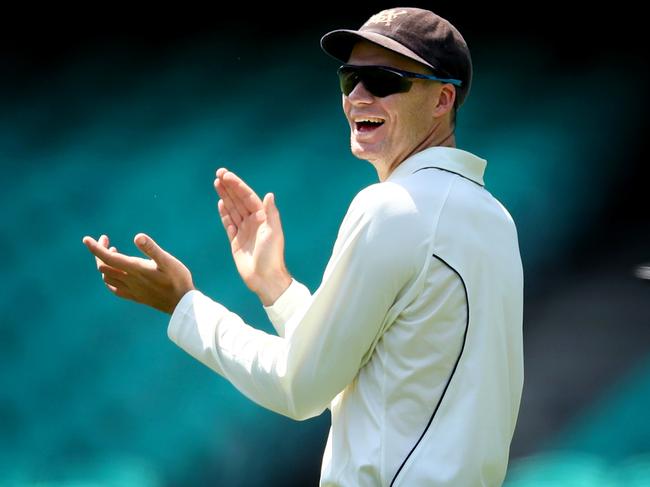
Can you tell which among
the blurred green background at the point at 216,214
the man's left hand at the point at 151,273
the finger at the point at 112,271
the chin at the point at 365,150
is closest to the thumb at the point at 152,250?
the man's left hand at the point at 151,273

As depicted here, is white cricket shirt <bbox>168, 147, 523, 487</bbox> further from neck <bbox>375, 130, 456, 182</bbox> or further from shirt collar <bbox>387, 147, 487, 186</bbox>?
neck <bbox>375, 130, 456, 182</bbox>

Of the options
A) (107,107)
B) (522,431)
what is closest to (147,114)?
(107,107)

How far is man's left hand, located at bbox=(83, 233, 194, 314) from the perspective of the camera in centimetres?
222

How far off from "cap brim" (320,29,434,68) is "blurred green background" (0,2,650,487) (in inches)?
64.7

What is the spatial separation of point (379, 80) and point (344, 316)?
0.53 m

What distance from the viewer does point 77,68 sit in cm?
417

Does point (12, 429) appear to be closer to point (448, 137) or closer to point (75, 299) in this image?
point (75, 299)

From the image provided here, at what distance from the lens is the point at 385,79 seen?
225cm

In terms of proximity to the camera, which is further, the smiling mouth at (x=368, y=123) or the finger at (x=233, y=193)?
the finger at (x=233, y=193)

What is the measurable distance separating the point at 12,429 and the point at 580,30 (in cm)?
243

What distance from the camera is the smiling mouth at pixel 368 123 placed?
230 cm

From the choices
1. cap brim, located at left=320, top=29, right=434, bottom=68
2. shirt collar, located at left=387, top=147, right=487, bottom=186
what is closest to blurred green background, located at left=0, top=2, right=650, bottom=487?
cap brim, located at left=320, top=29, right=434, bottom=68

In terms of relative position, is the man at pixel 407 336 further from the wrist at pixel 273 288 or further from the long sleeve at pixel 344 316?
the wrist at pixel 273 288

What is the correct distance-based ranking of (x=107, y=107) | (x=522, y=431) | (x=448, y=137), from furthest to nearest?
(x=107, y=107) < (x=522, y=431) < (x=448, y=137)
